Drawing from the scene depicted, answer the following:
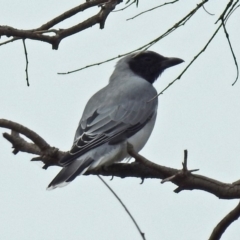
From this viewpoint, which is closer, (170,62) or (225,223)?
(225,223)

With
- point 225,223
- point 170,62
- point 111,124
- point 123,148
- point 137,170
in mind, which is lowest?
point 225,223

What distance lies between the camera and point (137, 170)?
5.55 m

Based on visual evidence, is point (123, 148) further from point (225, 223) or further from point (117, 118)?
point (225, 223)

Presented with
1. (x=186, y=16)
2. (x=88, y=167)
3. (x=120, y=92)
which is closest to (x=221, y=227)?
(x=186, y=16)

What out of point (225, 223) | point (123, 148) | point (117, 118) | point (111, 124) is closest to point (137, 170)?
point (123, 148)

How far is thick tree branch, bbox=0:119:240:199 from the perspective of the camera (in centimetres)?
406

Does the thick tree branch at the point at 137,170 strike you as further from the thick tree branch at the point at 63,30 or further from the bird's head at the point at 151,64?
the bird's head at the point at 151,64

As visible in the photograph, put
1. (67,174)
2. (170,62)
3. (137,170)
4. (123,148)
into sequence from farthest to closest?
(170,62)
(123,148)
(67,174)
(137,170)

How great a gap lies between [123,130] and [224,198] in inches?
103

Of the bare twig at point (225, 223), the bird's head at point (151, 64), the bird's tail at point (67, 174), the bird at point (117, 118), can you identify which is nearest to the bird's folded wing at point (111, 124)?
the bird at point (117, 118)

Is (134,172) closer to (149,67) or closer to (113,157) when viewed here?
(113,157)

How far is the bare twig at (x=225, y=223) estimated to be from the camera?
3965 mm

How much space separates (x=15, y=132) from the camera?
5.12m

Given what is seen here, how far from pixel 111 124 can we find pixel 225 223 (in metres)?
2.83
